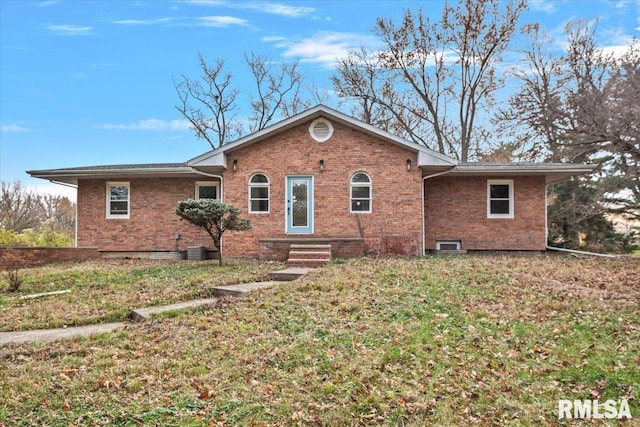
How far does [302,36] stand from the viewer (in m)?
18.5

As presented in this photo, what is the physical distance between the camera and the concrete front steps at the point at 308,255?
1081 centimetres

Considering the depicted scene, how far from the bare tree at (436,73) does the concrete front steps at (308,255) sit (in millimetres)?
15719

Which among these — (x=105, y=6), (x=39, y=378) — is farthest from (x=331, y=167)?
(x=39, y=378)

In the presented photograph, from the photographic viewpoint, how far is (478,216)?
14.3 m

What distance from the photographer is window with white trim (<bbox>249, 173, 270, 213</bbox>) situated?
1295 centimetres

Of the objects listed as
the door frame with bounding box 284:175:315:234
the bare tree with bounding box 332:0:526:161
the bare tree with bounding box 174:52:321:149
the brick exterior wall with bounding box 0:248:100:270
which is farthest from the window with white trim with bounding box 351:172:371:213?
the bare tree with bounding box 174:52:321:149

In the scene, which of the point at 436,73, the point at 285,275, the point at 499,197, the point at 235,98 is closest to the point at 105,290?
the point at 285,275

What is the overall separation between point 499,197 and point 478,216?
103 cm

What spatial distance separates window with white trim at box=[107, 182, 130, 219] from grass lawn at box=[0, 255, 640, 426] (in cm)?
802

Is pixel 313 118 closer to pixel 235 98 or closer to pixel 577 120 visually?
pixel 577 120

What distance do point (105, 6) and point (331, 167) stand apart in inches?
309

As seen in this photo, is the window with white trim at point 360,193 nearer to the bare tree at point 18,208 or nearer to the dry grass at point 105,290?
the dry grass at point 105,290

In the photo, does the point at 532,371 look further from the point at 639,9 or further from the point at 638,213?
the point at 638,213

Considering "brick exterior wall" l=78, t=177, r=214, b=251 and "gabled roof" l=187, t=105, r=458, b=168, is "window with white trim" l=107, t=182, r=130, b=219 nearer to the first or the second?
"brick exterior wall" l=78, t=177, r=214, b=251
